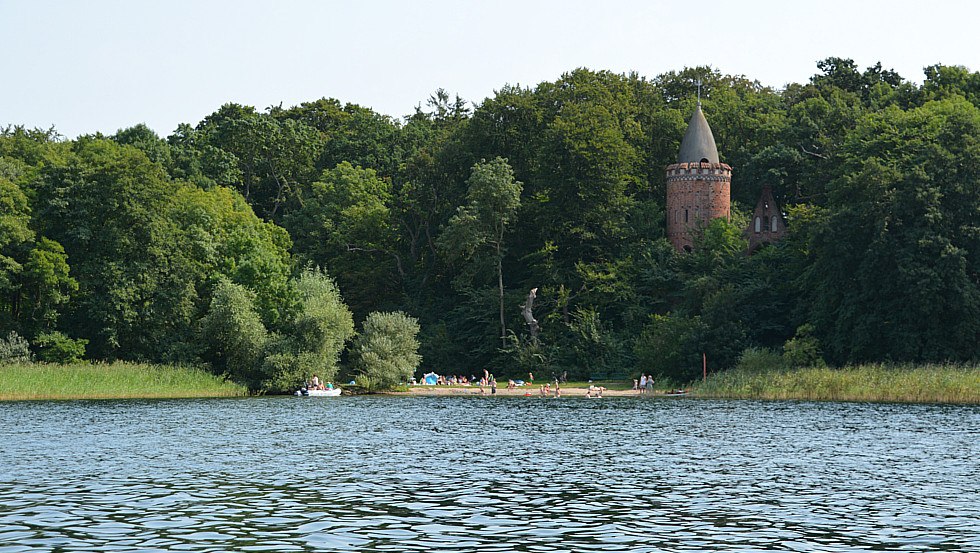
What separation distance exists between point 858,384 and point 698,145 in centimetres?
3283

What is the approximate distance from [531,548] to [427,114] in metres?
112

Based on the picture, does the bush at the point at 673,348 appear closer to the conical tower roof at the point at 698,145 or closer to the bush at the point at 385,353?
the bush at the point at 385,353

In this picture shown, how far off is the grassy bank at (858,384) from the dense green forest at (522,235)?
4024mm

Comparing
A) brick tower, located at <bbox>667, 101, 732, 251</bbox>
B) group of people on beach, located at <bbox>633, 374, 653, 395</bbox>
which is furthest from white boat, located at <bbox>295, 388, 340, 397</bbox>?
brick tower, located at <bbox>667, 101, 732, 251</bbox>

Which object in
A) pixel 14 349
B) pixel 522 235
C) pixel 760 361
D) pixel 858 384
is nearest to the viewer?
pixel 858 384

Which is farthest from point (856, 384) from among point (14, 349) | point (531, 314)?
point (14, 349)

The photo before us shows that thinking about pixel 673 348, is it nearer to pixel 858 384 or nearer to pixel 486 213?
pixel 858 384

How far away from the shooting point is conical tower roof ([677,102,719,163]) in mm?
86000

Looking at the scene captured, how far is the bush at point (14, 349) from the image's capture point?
6238 centimetres

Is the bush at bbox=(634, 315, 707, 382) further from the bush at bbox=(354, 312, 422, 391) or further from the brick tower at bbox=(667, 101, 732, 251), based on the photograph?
the bush at bbox=(354, 312, 422, 391)

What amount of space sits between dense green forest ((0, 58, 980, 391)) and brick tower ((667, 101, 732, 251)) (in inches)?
67.7

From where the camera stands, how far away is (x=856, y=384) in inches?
2242

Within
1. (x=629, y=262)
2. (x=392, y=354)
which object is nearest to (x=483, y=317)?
(x=629, y=262)

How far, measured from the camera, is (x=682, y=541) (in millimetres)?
A: 18875
